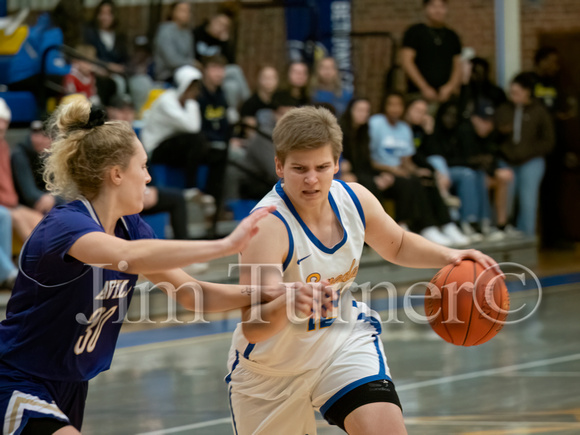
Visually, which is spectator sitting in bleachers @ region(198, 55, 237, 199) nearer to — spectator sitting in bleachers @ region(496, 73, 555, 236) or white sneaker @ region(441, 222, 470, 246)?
white sneaker @ region(441, 222, 470, 246)

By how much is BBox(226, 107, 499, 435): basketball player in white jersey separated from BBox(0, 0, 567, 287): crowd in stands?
3674 mm

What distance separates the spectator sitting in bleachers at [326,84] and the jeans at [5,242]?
365 cm

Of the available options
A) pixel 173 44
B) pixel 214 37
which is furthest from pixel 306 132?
pixel 214 37

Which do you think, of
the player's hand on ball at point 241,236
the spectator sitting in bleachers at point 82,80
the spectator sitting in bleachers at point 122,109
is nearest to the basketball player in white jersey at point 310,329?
the player's hand on ball at point 241,236

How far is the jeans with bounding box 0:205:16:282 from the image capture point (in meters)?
7.21

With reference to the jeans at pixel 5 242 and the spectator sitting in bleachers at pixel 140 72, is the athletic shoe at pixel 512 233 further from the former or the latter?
the jeans at pixel 5 242

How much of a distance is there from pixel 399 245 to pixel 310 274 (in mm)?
501

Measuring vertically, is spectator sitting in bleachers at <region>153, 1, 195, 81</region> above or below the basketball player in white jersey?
above

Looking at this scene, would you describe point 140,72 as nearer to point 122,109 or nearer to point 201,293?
point 122,109

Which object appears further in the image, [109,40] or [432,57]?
[432,57]

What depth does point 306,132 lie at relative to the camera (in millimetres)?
3049

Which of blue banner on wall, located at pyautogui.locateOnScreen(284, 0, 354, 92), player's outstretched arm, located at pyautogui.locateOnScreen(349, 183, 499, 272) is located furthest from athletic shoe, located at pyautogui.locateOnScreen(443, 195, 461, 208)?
player's outstretched arm, located at pyautogui.locateOnScreen(349, 183, 499, 272)

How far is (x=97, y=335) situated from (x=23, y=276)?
1.01 ft

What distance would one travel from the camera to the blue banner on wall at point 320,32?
36.2ft
